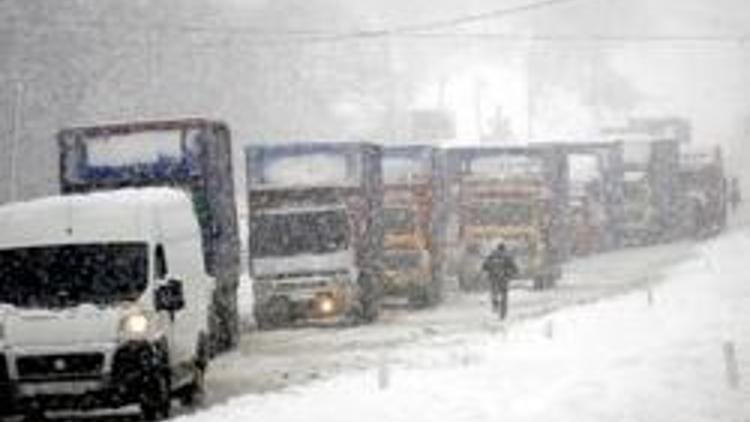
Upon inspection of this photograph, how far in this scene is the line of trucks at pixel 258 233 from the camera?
19094 mm

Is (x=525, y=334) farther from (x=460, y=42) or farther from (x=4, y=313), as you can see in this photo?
(x=460, y=42)

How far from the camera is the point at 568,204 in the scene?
5906 centimetres

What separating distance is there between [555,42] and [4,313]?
134 meters

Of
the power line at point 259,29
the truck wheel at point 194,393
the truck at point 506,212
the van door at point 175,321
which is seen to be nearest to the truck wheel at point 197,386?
the truck wheel at point 194,393

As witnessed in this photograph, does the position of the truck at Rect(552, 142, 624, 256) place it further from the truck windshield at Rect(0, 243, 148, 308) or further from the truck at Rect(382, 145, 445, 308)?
the truck windshield at Rect(0, 243, 148, 308)

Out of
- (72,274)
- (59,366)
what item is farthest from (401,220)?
(59,366)

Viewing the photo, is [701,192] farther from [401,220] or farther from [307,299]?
[307,299]

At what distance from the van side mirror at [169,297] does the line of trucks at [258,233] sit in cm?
2

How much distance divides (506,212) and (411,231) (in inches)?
199

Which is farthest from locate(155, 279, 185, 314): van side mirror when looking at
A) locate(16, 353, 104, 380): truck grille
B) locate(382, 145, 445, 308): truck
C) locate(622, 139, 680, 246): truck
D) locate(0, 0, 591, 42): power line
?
locate(622, 139, 680, 246): truck

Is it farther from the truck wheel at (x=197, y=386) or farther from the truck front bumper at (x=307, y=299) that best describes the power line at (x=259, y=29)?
the truck wheel at (x=197, y=386)

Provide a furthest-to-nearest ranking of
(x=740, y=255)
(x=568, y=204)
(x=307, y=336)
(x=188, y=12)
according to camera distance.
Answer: (x=188, y=12)
(x=568, y=204)
(x=740, y=255)
(x=307, y=336)

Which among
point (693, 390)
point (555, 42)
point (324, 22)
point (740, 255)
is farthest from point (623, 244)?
point (555, 42)

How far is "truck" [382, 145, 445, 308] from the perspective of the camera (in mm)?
40781
